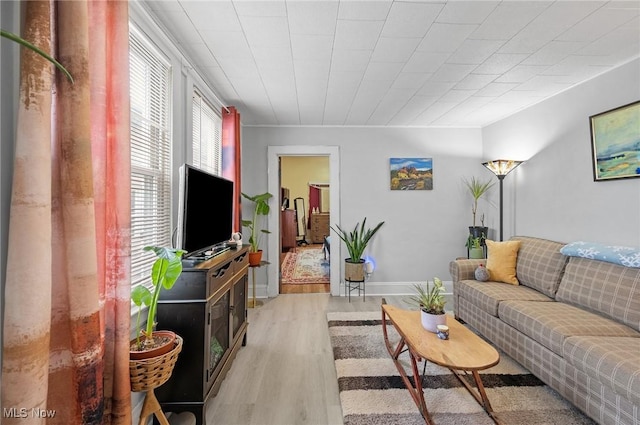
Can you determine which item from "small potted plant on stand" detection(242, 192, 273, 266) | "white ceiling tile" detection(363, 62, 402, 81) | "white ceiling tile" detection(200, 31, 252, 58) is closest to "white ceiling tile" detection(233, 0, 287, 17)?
"white ceiling tile" detection(200, 31, 252, 58)

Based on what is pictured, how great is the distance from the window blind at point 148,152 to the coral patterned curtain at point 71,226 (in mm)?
511

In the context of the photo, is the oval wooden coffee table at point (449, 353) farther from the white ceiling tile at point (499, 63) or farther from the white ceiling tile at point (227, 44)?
the white ceiling tile at point (227, 44)

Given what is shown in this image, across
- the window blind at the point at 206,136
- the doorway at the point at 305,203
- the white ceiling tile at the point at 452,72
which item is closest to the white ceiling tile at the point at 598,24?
the white ceiling tile at the point at 452,72

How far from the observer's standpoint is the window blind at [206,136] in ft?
8.57

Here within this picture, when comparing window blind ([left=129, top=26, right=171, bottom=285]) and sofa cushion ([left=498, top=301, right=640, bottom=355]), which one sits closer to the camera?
window blind ([left=129, top=26, right=171, bottom=285])

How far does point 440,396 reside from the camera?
6.29ft

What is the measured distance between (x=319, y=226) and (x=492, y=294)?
21.7 feet

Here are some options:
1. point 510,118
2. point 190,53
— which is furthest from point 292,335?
point 510,118

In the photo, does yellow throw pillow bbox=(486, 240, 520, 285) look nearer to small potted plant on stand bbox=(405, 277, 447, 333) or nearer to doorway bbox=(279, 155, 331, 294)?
small potted plant on stand bbox=(405, 277, 447, 333)

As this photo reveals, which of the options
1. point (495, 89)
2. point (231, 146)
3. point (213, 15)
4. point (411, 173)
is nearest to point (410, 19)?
point (213, 15)

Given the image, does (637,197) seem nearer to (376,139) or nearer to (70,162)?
(376,139)

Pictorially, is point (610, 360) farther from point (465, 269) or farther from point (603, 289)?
point (465, 269)

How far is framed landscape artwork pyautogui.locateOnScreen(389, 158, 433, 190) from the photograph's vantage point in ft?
13.8

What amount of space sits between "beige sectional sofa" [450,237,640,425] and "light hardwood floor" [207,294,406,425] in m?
1.47
